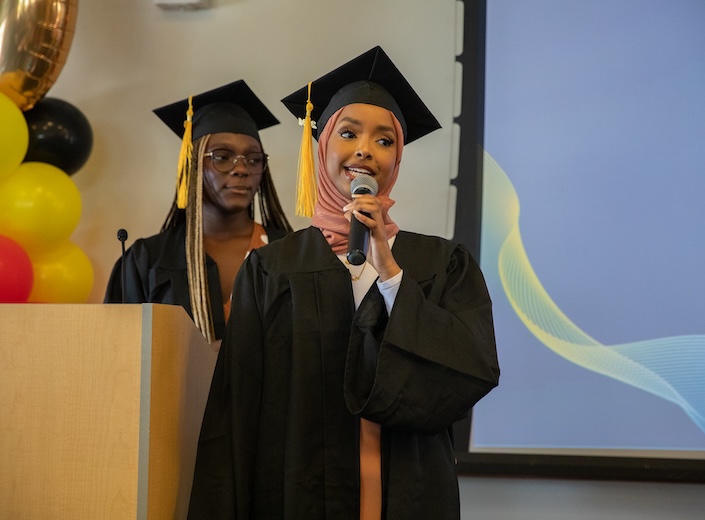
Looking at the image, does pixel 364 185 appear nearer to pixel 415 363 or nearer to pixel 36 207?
pixel 415 363

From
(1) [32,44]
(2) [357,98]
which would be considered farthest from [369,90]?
(1) [32,44]

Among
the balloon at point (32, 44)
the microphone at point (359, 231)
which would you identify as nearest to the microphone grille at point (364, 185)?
the microphone at point (359, 231)

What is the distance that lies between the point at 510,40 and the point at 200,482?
247 cm

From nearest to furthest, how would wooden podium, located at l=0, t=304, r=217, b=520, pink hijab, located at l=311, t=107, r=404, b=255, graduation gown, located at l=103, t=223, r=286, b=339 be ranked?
wooden podium, located at l=0, t=304, r=217, b=520
pink hijab, located at l=311, t=107, r=404, b=255
graduation gown, located at l=103, t=223, r=286, b=339

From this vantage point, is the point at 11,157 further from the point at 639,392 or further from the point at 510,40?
the point at 639,392

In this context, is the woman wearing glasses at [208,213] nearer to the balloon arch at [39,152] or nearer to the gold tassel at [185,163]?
the gold tassel at [185,163]

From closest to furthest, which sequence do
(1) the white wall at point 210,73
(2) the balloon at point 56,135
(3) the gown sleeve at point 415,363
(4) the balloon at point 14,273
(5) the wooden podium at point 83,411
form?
(5) the wooden podium at point 83,411 → (3) the gown sleeve at point 415,363 → (4) the balloon at point 14,273 → (2) the balloon at point 56,135 → (1) the white wall at point 210,73

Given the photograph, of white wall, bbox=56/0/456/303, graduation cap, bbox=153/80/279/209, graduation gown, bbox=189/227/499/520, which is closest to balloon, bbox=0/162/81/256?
graduation cap, bbox=153/80/279/209

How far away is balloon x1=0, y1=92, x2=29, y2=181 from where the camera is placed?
10.3 ft

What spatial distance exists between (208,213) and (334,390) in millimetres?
1452

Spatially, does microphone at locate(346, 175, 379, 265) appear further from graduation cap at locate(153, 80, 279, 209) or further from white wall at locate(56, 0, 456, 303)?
white wall at locate(56, 0, 456, 303)

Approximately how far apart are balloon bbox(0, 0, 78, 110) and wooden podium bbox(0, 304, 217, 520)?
5.73 feet

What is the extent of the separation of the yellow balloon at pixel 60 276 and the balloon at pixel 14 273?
0.74ft

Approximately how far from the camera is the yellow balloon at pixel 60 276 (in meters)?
3.32
